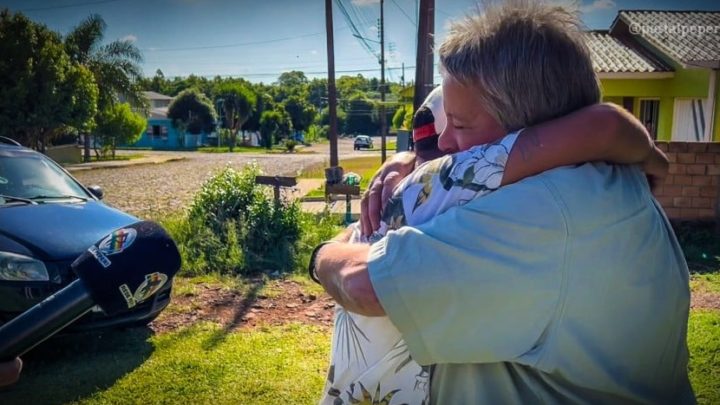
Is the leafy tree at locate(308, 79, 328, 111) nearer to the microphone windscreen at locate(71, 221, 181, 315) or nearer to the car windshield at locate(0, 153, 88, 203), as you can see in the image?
the car windshield at locate(0, 153, 88, 203)

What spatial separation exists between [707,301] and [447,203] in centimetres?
645

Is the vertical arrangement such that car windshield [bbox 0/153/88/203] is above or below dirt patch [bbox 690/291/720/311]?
above

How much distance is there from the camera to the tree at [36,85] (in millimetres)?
24359

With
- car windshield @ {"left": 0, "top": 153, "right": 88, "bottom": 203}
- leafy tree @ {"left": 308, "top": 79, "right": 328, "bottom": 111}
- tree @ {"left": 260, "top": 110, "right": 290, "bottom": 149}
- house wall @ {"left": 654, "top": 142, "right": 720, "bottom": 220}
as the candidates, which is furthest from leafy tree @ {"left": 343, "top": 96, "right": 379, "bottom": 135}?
car windshield @ {"left": 0, "top": 153, "right": 88, "bottom": 203}

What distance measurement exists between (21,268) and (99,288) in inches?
165

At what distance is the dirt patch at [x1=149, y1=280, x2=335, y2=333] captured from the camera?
6.17 metres

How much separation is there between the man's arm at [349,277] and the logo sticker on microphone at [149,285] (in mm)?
378

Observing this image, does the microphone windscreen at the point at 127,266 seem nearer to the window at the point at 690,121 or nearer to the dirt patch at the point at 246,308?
the dirt patch at the point at 246,308

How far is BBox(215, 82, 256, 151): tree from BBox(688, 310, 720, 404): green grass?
66497mm

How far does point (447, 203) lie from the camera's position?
1309 mm

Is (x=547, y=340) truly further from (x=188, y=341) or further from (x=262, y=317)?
(x=262, y=317)

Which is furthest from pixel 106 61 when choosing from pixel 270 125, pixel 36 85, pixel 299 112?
pixel 299 112

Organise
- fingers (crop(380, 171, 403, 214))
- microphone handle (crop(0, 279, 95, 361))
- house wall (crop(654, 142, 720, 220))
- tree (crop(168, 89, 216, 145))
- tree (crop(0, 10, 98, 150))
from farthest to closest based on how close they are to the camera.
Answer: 1. tree (crop(168, 89, 216, 145))
2. tree (crop(0, 10, 98, 150))
3. house wall (crop(654, 142, 720, 220))
4. fingers (crop(380, 171, 403, 214))
5. microphone handle (crop(0, 279, 95, 361))

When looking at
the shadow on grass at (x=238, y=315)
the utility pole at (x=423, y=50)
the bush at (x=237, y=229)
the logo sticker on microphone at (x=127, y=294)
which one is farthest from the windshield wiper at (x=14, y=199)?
the utility pole at (x=423, y=50)
